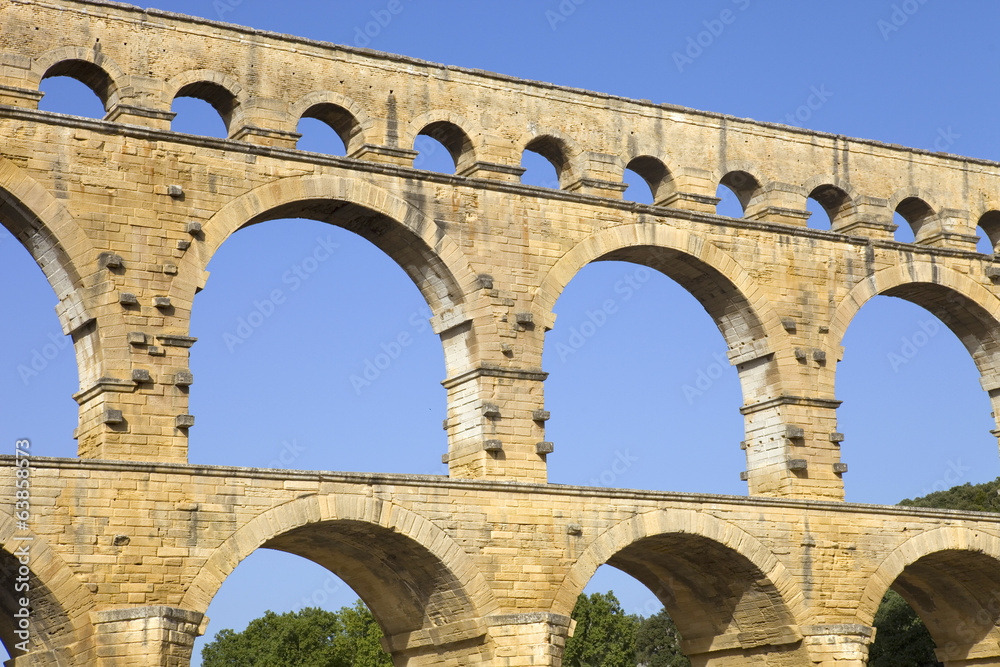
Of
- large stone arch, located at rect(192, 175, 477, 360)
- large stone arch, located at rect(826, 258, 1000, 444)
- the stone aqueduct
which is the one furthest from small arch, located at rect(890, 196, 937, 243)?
large stone arch, located at rect(192, 175, 477, 360)

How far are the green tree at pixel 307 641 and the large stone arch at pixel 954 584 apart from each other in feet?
71.8

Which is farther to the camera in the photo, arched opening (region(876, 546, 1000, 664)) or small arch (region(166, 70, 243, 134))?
arched opening (region(876, 546, 1000, 664))

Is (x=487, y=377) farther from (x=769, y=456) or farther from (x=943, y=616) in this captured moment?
(x=943, y=616)

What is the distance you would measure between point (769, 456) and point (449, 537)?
6.95 m

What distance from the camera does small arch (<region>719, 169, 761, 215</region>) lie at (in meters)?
27.1

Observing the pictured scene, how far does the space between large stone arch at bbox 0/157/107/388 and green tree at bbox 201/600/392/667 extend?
26817 mm

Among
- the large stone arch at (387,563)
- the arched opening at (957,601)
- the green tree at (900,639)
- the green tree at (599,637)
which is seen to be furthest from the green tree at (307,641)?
the large stone arch at (387,563)

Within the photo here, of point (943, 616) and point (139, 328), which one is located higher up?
point (139, 328)

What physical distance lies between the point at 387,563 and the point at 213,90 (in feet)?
25.0

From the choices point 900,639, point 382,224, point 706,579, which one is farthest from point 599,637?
point 382,224

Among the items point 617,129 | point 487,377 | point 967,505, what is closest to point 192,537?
point 487,377

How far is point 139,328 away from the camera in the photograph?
69.1 feet

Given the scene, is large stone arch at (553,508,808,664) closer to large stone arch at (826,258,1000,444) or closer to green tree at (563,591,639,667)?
large stone arch at (826,258,1000,444)

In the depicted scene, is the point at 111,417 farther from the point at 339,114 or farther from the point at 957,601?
the point at 957,601
